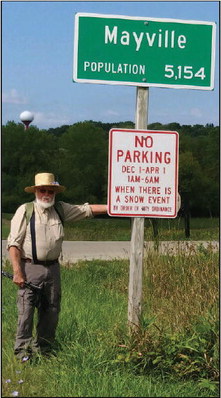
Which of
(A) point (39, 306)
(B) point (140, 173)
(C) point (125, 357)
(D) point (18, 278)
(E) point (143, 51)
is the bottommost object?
(C) point (125, 357)

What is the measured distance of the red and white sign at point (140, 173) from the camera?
5922 mm

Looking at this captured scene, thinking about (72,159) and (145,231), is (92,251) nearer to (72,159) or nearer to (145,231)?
(145,231)

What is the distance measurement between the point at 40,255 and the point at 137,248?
83 cm

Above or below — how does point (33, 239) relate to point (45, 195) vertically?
below

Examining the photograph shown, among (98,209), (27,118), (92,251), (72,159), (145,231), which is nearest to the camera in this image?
(98,209)

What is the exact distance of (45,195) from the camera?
6.21m

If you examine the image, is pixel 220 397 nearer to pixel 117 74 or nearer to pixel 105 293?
pixel 117 74

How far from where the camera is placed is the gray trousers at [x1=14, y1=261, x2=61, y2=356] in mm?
6133

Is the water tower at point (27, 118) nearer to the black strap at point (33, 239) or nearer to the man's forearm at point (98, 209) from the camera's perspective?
the man's forearm at point (98, 209)

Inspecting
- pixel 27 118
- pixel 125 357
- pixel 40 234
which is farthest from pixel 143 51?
pixel 27 118

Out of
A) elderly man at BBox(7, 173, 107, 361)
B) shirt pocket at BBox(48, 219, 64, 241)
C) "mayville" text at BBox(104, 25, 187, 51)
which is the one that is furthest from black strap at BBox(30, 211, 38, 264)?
"mayville" text at BBox(104, 25, 187, 51)

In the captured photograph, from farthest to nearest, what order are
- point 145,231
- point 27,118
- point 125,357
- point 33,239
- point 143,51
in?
point 27,118
point 145,231
point 33,239
point 143,51
point 125,357

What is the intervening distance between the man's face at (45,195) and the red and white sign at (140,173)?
59 cm

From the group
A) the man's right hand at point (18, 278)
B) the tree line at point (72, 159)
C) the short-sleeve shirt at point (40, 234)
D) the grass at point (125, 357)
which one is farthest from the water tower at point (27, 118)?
the man's right hand at point (18, 278)
